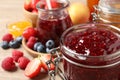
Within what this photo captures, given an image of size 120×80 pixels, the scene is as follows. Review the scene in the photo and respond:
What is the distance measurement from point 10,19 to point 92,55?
0.59 m

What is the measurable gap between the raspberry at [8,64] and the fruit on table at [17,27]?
0.56 ft

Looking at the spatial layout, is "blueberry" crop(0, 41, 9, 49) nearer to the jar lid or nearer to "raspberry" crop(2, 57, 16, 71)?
"raspberry" crop(2, 57, 16, 71)

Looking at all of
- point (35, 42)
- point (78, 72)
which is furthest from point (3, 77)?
point (78, 72)

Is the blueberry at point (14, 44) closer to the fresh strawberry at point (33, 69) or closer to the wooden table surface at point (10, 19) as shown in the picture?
the wooden table surface at point (10, 19)

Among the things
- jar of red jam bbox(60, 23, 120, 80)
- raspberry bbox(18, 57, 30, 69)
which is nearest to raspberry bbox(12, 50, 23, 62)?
raspberry bbox(18, 57, 30, 69)

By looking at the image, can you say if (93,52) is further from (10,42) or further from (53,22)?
(10,42)

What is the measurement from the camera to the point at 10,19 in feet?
3.73

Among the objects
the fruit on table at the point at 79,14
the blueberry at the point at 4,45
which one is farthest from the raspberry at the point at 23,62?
the fruit on table at the point at 79,14

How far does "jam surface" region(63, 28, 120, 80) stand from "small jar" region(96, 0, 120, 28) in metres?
0.15

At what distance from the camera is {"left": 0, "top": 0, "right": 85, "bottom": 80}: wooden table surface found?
815 mm

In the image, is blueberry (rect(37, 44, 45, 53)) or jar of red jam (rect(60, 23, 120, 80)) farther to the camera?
blueberry (rect(37, 44, 45, 53))

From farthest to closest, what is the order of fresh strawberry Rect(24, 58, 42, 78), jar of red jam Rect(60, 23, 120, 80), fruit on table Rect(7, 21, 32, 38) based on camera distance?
fruit on table Rect(7, 21, 32, 38), fresh strawberry Rect(24, 58, 42, 78), jar of red jam Rect(60, 23, 120, 80)

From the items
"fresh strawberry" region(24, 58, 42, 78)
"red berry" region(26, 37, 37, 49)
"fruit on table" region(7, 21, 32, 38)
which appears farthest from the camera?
"fruit on table" region(7, 21, 32, 38)

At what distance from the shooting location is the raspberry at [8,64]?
84cm
